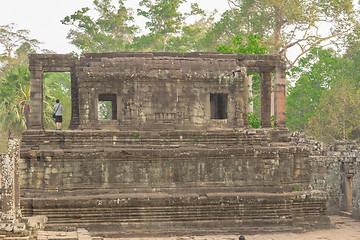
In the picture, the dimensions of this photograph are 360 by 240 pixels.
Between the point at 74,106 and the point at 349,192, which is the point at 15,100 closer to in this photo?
the point at 74,106

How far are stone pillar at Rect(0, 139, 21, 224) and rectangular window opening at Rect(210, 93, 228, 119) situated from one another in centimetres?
712

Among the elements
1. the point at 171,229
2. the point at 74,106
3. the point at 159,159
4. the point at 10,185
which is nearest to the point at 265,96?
the point at 159,159

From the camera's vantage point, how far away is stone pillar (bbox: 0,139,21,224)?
11867 millimetres

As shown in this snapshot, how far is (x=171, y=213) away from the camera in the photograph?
14.3 m

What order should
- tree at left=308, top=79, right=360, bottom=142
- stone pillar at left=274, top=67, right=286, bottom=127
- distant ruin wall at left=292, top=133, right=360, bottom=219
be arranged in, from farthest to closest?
1. tree at left=308, top=79, right=360, bottom=142
2. distant ruin wall at left=292, top=133, right=360, bottom=219
3. stone pillar at left=274, top=67, right=286, bottom=127

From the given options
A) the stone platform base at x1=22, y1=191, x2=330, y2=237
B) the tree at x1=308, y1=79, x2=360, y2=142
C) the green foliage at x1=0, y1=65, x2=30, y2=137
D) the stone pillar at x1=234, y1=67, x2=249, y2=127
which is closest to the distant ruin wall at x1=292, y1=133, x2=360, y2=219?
the stone platform base at x1=22, y1=191, x2=330, y2=237

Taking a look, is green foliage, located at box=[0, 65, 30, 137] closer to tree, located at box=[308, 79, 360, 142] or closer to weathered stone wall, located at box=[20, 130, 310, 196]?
weathered stone wall, located at box=[20, 130, 310, 196]

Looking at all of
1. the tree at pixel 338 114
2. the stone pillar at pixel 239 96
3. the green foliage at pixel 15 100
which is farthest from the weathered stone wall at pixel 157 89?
the tree at pixel 338 114

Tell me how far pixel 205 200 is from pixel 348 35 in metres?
24.9

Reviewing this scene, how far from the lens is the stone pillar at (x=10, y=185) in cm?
1187

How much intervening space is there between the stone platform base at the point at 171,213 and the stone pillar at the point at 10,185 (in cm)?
165

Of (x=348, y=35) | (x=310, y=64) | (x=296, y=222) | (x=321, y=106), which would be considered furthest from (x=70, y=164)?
(x=348, y=35)

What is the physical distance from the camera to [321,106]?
1247 inches

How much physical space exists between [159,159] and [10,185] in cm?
449
